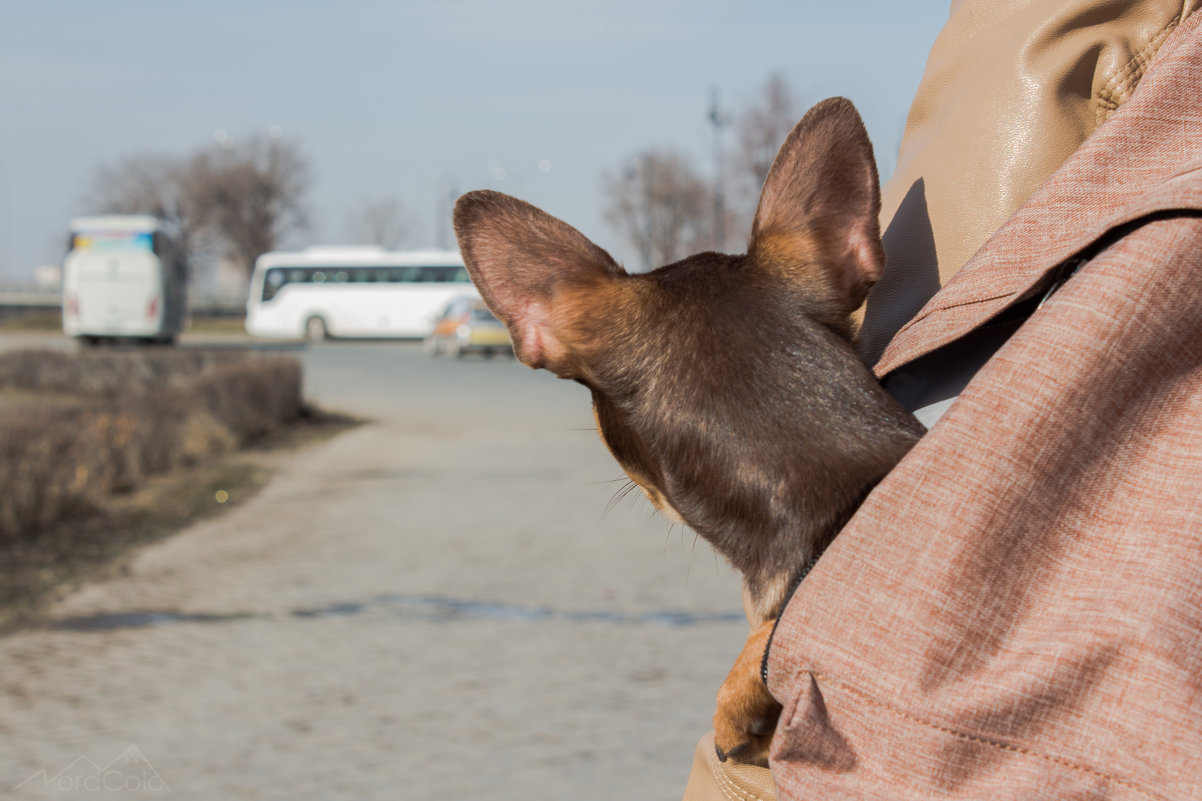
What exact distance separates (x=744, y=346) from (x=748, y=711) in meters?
0.47

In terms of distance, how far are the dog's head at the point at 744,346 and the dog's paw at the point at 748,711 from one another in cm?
9

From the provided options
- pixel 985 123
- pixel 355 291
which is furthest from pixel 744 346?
pixel 355 291

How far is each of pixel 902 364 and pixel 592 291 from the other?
43 centimetres

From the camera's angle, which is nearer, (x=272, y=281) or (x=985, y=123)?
(x=985, y=123)

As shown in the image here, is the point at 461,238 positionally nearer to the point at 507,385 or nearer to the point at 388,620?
the point at 388,620

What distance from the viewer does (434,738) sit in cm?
552

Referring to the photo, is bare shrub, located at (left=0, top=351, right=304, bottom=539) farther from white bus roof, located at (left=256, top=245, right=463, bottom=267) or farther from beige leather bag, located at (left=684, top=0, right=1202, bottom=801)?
white bus roof, located at (left=256, top=245, right=463, bottom=267)

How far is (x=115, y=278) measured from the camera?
36688 mm

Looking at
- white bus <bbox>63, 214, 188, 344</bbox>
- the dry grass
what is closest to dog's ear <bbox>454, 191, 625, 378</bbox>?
the dry grass

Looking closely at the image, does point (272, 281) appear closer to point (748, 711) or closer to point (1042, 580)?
point (748, 711)

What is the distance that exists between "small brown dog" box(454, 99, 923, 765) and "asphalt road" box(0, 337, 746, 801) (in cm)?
69

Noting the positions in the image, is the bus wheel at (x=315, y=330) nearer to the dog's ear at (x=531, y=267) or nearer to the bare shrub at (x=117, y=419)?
the bare shrub at (x=117, y=419)

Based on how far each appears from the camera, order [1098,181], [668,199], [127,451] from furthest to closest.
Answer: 1. [668,199]
2. [127,451]
3. [1098,181]

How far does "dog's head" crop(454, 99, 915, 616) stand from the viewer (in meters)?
1.48
